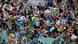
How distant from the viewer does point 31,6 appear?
2141 millimetres

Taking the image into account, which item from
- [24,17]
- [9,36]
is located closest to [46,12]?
[24,17]

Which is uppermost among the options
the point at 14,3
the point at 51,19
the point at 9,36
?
the point at 14,3

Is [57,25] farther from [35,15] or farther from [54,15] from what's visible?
[35,15]

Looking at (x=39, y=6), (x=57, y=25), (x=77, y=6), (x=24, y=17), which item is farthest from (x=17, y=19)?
(x=77, y=6)

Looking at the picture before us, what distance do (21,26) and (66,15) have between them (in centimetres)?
44

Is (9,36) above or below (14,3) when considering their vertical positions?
below

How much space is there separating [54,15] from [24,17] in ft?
0.94

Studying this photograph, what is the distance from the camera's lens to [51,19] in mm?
2119

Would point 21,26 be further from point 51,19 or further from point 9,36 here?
point 51,19

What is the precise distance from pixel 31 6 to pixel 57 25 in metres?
0.31

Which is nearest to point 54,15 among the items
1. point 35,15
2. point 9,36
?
point 35,15

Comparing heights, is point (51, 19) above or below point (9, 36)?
above

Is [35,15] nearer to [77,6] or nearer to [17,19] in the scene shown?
[17,19]

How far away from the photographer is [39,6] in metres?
2.13
